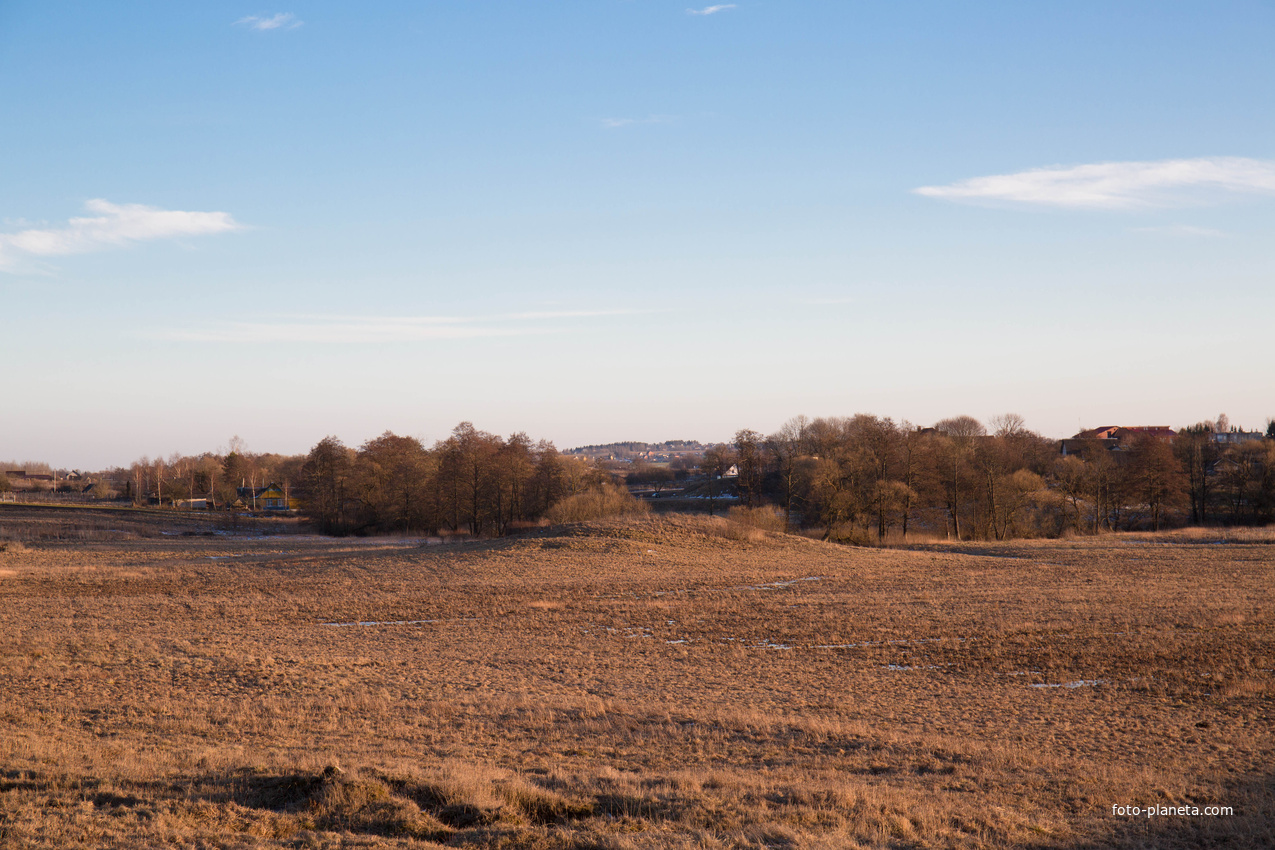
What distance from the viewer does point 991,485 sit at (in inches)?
2594

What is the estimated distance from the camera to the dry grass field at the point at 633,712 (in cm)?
799

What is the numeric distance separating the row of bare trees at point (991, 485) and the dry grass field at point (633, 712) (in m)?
29.3

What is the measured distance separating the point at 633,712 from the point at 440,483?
5688 centimetres

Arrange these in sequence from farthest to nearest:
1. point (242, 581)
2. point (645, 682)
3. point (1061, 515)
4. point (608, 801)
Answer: point (1061, 515) < point (242, 581) < point (645, 682) < point (608, 801)

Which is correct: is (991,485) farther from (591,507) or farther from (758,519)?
(591,507)

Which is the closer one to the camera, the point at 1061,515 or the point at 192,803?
the point at 192,803

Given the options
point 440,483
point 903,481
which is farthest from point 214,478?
point 903,481

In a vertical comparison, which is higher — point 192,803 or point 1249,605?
point 192,803

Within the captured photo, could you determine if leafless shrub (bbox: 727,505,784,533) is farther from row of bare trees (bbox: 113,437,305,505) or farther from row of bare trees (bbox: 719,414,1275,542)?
row of bare trees (bbox: 113,437,305,505)

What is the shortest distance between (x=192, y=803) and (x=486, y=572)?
101 ft

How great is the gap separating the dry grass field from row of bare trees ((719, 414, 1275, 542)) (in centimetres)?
2927

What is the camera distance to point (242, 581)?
117 ft

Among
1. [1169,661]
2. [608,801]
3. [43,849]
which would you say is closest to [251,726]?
[43,849]

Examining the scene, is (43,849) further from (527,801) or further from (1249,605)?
(1249,605)
